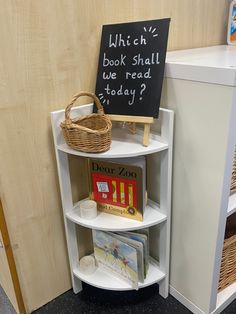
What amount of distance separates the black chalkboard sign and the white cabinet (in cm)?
8

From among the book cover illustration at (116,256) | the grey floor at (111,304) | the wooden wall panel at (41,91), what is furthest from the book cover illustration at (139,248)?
the wooden wall panel at (41,91)

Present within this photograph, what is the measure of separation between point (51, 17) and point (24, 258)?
36.6 inches

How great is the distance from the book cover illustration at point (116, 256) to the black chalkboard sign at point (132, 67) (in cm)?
54

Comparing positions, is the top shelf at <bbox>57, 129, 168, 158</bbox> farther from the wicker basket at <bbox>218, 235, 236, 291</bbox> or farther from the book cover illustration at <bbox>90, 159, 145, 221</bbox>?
the wicker basket at <bbox>218, 235, 236, 291</bbox>

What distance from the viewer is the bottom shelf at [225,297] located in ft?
4.09

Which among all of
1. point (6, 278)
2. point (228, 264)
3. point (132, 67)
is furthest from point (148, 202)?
point (6, 278)

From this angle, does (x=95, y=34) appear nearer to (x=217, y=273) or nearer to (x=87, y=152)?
(x=87, y=152)

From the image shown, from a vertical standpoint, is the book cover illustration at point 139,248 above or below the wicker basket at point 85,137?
below

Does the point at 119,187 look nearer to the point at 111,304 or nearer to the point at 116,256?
the point at 116,256

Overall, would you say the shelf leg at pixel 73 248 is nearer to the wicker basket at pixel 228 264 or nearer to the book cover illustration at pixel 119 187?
the book cover illustration at pixel 119 187

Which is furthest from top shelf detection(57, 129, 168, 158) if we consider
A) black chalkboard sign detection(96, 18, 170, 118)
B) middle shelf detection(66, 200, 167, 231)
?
middle shelf detection(66, 200, 167, 231)

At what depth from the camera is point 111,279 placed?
4.19 feet

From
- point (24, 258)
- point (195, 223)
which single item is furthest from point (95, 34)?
point (24, 258)

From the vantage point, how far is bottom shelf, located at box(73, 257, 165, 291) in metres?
1.24
